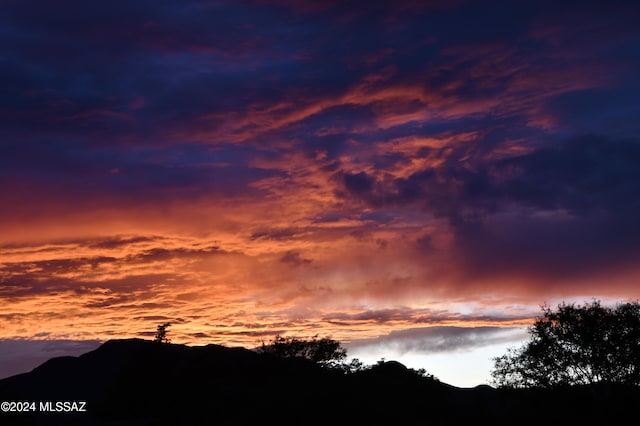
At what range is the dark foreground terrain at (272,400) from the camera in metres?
49.3

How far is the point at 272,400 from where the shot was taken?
49.7 m

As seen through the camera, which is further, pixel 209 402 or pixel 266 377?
pixel 266 377

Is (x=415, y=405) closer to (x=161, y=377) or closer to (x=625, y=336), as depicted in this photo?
(x=625, y=336)

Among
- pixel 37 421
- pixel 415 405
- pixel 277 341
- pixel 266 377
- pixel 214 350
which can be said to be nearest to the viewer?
pixel 415 405

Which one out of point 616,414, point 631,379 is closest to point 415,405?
point 616,414

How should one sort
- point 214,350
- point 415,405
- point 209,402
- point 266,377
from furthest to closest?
point 214,350
point 266,377
point 415,405
point 209,402

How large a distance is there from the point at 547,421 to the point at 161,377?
41.5 metres

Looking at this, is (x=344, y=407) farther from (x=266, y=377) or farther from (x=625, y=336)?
(x=625, y=336)

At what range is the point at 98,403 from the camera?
74562mm

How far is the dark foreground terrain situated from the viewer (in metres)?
→ 49.3

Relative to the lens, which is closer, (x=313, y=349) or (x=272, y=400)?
(x=272, y=400)

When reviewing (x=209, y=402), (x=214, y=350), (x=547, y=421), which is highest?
(x=214, y=350)

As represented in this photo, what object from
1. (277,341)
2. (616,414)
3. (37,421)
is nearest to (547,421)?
(616,414)

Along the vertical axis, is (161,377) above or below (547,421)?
above
